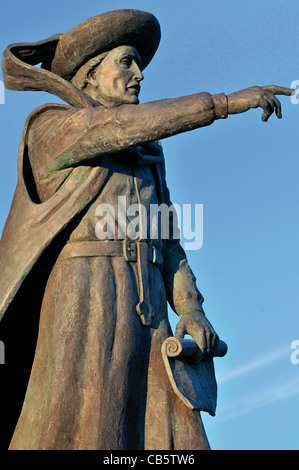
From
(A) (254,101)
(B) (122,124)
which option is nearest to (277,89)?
(A) (254,101)

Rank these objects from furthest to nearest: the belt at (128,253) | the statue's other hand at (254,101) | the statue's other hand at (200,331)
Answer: the statue's other hand at (200,331)
the belt at (128,253)
the statue's other hand at (254,101)

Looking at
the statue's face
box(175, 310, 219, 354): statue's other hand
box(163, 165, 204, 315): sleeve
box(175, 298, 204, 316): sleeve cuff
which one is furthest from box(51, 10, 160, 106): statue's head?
box(175, 310, 219, 354): statue's other hand

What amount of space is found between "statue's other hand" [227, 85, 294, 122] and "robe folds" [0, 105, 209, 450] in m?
1.08

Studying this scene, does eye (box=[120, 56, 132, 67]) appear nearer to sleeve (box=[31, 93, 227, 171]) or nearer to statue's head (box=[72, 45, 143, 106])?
statue's head (box=[72, 45, 143, 106])

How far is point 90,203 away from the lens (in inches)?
323

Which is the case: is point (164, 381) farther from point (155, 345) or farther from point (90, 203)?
point (90, 203)

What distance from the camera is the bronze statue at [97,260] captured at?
7.79 meters

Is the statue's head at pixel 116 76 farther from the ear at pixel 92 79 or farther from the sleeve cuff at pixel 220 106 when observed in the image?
the sleeve cuff at pixel 220 106

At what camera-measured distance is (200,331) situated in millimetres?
8305

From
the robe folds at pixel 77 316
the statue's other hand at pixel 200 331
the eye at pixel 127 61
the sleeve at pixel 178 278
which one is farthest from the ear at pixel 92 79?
the statue's other hand at pixel 200 331

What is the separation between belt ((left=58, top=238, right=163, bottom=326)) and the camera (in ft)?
26.7

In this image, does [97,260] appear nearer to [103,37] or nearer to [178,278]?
[178,278]

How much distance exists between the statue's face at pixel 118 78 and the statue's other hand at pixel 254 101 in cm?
117

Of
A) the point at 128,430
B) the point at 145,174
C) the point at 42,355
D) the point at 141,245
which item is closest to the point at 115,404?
the point at 128,430
